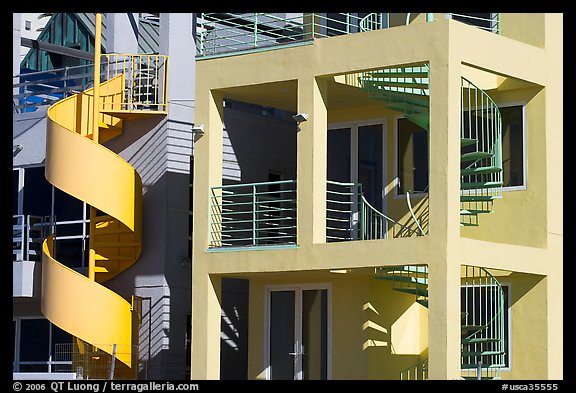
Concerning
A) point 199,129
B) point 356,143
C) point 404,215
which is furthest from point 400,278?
point 199,129

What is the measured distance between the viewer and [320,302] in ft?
72.6

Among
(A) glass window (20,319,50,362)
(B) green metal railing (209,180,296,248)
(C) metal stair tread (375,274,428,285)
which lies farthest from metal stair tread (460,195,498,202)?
(A) glass window (20,319,50,362)

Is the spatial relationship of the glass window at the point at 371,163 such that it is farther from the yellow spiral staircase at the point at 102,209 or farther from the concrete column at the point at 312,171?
the yellow spiral staircase at the point at 102,209

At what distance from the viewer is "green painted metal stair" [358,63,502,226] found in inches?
810

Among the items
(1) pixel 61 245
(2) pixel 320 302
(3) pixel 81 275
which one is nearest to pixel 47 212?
(1) pixel 61 245

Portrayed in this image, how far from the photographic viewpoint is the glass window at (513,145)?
A: 21547 mm

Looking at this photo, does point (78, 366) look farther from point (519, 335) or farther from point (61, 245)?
point (519, 335)

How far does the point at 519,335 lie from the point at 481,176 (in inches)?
99.7

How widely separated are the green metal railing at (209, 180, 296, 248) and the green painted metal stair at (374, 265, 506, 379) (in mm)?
1904

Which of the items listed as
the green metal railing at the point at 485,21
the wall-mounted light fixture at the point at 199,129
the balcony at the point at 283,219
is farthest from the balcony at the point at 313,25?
the balcony at the point at 283,219

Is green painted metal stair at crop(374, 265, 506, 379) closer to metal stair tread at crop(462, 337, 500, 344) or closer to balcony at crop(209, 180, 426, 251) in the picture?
metal stair tread at crop(462, 337, 500, 344)

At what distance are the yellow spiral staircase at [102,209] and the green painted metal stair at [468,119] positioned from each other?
4.28 m

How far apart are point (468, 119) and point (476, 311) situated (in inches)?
119

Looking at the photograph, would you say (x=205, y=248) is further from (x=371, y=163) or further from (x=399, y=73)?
(x=399, y=73)
